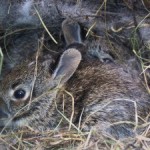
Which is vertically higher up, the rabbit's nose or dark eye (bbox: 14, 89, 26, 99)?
dark eye (bbox: 14, 89, 26, 99)

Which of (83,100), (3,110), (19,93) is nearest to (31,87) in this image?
(19,93)

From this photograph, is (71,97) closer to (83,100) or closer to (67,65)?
(83,100)

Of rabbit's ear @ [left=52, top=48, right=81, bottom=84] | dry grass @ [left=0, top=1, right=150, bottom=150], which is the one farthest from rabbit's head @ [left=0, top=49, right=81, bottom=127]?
dry grass @ [left=0, top=1, right=150, bottom=150]

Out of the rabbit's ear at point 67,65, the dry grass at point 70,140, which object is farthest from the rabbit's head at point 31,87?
the dry grass at point 70,140

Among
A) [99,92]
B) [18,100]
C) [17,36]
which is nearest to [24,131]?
[18,100]

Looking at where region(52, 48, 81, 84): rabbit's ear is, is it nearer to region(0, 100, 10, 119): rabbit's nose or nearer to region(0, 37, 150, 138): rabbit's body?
region(0, 37, 150, 138): rabbit's body

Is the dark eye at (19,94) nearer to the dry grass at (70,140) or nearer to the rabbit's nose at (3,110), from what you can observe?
the rabbit's nose at (3,110)

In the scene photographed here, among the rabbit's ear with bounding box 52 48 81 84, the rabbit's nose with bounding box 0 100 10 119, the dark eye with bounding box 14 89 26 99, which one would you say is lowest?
the rabbit's nose with bounding box 0 100 10 119
